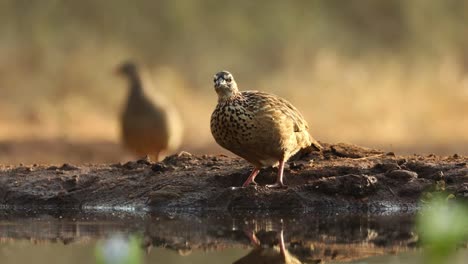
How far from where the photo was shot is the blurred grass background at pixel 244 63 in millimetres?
23688

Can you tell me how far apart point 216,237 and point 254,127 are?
56.4 inches

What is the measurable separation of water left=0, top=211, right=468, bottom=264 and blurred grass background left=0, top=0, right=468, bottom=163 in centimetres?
1301

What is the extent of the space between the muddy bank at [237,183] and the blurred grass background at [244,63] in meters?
11.5

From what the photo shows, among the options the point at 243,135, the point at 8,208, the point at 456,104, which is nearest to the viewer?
the point at 243,135

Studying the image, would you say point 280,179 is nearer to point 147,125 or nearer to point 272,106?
point 272,106

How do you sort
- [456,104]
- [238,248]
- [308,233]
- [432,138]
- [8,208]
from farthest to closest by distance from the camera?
[456,104] < [432,138] < [8,208] < [308,233] < [238,248]

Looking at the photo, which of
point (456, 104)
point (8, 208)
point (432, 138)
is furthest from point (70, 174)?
point (456, 104)

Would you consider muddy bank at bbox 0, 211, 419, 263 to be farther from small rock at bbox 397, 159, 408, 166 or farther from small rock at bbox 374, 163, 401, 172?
small rock at bbox 397, 159, 408, 166


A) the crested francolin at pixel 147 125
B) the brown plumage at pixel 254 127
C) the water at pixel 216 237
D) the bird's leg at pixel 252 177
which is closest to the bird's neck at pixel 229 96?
the brown plumage at pixel 254 127

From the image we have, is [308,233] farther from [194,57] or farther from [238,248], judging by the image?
[194,57]

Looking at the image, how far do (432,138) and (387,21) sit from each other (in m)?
4.43

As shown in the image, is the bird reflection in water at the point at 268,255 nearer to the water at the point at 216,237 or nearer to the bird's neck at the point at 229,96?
the water at the point at 216,237

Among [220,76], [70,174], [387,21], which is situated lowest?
[70,174]

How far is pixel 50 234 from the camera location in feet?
28.2
